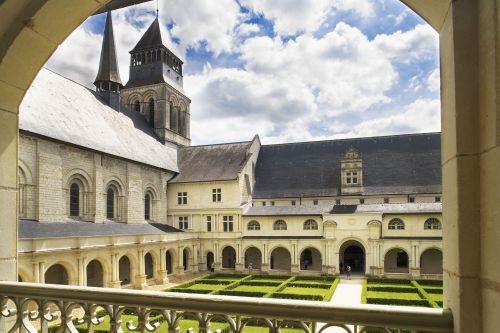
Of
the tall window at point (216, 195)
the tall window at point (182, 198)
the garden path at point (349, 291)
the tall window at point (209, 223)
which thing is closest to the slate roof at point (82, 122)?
the tall window at point (182, 198)

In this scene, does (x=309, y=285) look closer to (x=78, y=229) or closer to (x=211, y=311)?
(x=78, y=229)

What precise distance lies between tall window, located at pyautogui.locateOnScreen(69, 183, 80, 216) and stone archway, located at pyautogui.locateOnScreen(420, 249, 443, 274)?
26311mm

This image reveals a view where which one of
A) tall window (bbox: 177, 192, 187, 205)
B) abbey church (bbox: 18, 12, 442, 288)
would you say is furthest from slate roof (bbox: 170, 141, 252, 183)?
tall window (bbox: 177, 192, 187, 205)

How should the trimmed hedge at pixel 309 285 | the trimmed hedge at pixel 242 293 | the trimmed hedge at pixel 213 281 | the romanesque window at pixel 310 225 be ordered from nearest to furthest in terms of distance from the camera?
the trimmed hedge at pixel 242 293
the trimmed hedge at pixel 309 285
the trimmed hedge at pixel 213 281
the romanesque window at pixel 310 225

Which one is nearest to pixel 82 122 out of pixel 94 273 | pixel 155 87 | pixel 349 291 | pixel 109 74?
pixel 109 74

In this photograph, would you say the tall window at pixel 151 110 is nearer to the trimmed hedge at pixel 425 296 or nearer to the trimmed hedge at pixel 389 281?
the trimmed hedge at pixel 389 281

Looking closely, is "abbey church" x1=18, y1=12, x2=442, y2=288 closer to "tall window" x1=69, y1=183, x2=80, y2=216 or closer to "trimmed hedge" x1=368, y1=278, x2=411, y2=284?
"tall window" x1=69, y1=183, x2=80, y2=216

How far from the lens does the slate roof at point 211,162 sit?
3397 centimetres

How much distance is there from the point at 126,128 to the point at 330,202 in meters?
20.3

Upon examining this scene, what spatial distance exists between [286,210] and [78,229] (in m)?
17.1

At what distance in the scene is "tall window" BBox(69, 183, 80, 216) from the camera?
75.5ft

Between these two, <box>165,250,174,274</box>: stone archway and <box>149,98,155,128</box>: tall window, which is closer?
<box>165,250,174,274</box>: stone archway

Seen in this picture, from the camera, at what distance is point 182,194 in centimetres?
3419

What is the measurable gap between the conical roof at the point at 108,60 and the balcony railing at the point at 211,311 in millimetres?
33514
